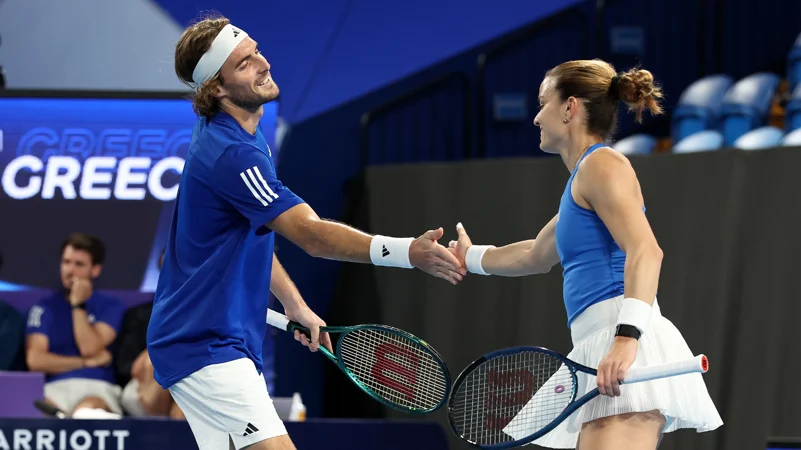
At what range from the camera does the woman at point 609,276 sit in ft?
10.1

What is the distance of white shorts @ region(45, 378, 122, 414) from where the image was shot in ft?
21.7

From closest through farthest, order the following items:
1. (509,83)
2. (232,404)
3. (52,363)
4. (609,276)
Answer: (232,404), (609,276), (52,363), (509,83)

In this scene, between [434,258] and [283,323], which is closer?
[434,258]

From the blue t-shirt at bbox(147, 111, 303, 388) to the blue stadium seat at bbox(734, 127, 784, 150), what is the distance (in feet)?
13.0

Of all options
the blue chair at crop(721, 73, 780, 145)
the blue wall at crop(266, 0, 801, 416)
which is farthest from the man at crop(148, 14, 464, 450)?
the blue wall at crop(266, 0, 801, 416)

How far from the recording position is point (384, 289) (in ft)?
23.9

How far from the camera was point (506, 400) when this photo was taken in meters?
3.49

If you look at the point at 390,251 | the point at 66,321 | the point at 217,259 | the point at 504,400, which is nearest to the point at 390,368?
the point at 504,400

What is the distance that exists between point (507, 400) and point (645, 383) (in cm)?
48

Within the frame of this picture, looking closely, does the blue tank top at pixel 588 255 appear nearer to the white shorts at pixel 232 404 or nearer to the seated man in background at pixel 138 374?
the white shorts at pixel 232 404

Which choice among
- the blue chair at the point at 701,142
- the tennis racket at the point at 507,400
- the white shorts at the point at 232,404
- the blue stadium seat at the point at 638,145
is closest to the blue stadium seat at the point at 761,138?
the blue chair at the point at 701,142

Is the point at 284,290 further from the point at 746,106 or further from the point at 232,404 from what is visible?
the point at 746,106

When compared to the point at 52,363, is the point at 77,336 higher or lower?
higher

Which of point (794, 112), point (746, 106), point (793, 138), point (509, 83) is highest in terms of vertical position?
point (509, 83)
